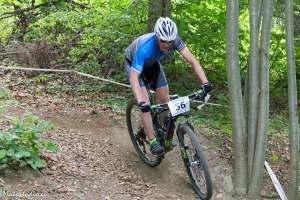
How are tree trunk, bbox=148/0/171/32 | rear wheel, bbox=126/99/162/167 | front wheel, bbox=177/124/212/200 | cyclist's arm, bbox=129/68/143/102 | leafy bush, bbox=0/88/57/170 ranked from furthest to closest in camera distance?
tree trunk, bbox=148/0/171/32, rear wheel, bbox=126/99/162/167, cyclist's arm, bbox=129/68/143/102, front wheel, bbox=177/124/212/200, leafy bush, bbox=0/88/57/170

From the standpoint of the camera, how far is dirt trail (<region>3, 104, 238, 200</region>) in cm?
470

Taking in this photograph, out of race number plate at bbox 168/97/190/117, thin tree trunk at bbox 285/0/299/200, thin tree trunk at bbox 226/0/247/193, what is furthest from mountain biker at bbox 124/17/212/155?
thin tree trunk at bbox 285/0/299/200

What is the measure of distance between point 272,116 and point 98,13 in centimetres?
383

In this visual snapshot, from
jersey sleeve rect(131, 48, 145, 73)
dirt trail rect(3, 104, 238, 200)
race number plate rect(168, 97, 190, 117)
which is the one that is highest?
jersey sleeve rect(131, 48, 145, 73)

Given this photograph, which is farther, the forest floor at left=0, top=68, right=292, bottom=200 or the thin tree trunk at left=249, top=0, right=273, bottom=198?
the thin tree trunk at left=249, top=0, right=273, bottom=198

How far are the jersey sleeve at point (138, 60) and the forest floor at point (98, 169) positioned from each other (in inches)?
→ 54.1

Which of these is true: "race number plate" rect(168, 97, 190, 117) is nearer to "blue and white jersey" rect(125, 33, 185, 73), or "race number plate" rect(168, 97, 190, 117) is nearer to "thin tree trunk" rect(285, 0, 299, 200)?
"blue and white jersey" rect(125, 33, 185, 73)

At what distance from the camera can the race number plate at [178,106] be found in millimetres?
4953

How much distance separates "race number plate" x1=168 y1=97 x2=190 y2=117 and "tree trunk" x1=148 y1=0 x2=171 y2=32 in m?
3.33

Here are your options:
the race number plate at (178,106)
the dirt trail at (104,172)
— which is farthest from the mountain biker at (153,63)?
the dirt trail at (104,172)

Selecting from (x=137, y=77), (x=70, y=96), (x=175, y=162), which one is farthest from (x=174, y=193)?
(x=70, y=96)

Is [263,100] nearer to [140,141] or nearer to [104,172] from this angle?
[140,141]

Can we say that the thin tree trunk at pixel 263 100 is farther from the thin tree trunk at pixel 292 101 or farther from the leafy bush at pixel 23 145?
the leafy bush at pixel 23 145

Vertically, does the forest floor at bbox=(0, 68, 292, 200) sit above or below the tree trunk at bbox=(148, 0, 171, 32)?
below
